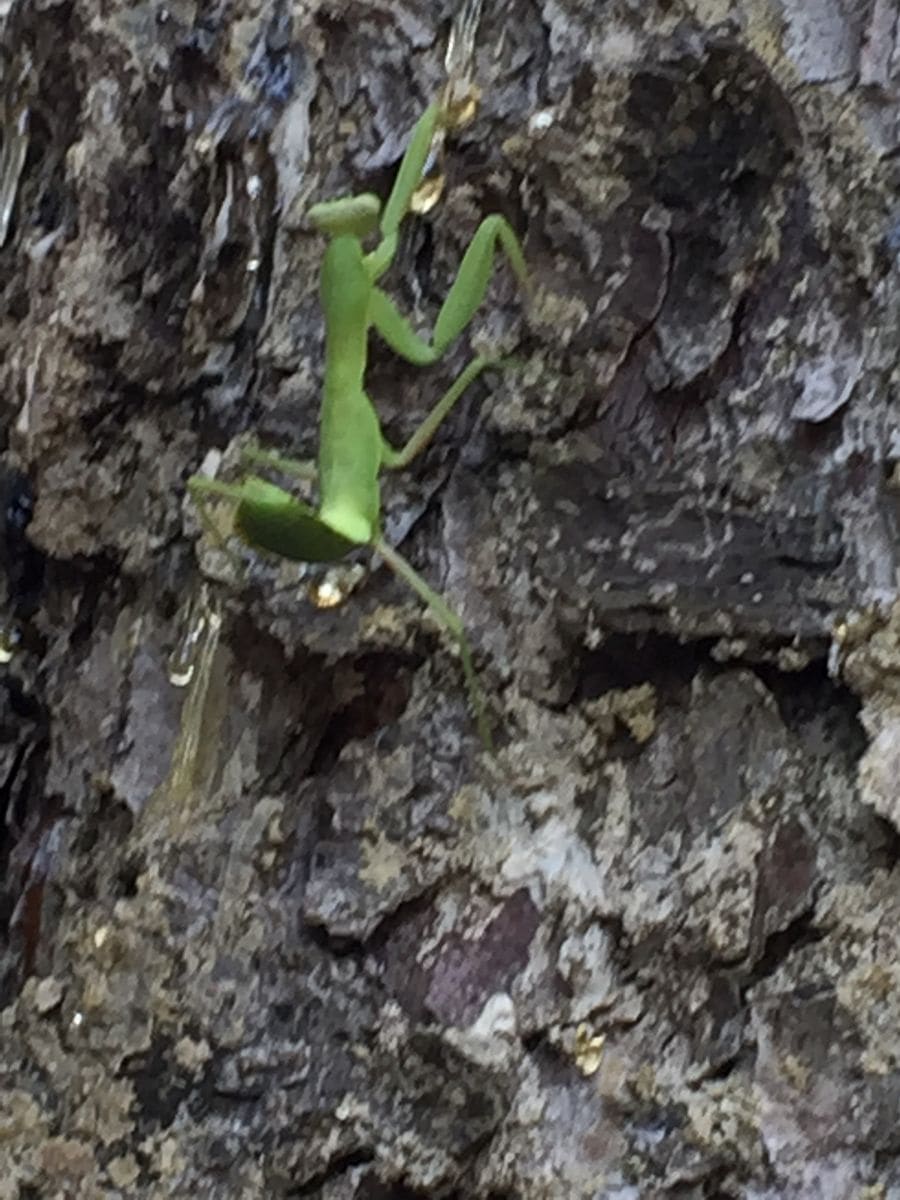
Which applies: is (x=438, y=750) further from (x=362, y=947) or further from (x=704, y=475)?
(x=704, y=475)

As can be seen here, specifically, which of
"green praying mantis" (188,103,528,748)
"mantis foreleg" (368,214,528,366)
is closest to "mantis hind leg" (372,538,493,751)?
"green praying mantis" (188,103,528,748)

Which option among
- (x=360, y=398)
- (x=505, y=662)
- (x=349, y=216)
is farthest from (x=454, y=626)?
(x=349, y=216)

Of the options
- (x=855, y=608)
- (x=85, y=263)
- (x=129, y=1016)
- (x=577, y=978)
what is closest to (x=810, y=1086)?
(x=577, y=978)

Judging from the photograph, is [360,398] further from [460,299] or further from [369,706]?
[369,706]

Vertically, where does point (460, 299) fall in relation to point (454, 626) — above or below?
above

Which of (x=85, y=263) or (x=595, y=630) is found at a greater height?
(x=85, y=263)

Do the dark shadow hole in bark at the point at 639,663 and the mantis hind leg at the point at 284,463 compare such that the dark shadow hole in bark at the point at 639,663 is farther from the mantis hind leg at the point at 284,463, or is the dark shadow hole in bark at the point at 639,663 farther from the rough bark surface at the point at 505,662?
the mantis hind leg at the point at 284,463

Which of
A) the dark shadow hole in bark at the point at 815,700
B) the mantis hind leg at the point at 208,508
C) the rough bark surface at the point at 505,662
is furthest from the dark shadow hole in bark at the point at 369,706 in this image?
the dark shadow hole in bark at the point at 815,700
